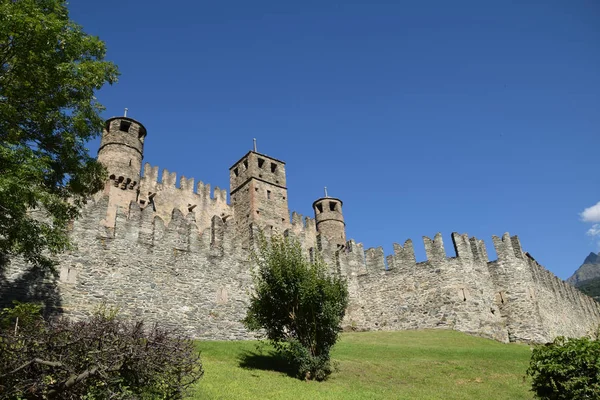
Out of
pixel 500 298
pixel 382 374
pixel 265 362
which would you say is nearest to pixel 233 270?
pixel 265 362

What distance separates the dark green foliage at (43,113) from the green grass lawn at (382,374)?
6.33 metres

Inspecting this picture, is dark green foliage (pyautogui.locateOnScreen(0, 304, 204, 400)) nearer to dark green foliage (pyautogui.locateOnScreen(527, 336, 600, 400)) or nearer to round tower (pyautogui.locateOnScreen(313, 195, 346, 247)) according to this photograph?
dark green foliage (pyautogui.locateOnScreen(527, 336, 600, 400))

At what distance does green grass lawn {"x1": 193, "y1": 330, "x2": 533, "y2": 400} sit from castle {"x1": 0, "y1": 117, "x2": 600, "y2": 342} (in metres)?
3.50

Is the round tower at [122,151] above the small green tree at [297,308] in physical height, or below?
above

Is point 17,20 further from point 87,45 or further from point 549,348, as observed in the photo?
point 549,348

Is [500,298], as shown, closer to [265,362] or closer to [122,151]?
[265,362]

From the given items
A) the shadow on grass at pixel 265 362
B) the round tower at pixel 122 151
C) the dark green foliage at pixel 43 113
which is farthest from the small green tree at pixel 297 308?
the round tower at pixel 122 151

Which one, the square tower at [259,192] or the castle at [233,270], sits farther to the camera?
the square tower at [259,192]

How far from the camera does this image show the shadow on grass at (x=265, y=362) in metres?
14.6

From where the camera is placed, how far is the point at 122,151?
31.2 m

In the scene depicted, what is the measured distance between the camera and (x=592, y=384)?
27.6 feet

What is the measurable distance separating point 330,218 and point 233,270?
74.2ft

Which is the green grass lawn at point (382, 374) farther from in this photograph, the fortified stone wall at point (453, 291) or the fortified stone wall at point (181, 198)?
the fortified stone wall at point (181, 198)

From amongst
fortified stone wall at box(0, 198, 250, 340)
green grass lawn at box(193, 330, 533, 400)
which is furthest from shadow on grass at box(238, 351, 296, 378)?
fortified stone wall at box(0, 198, 250, 340)
